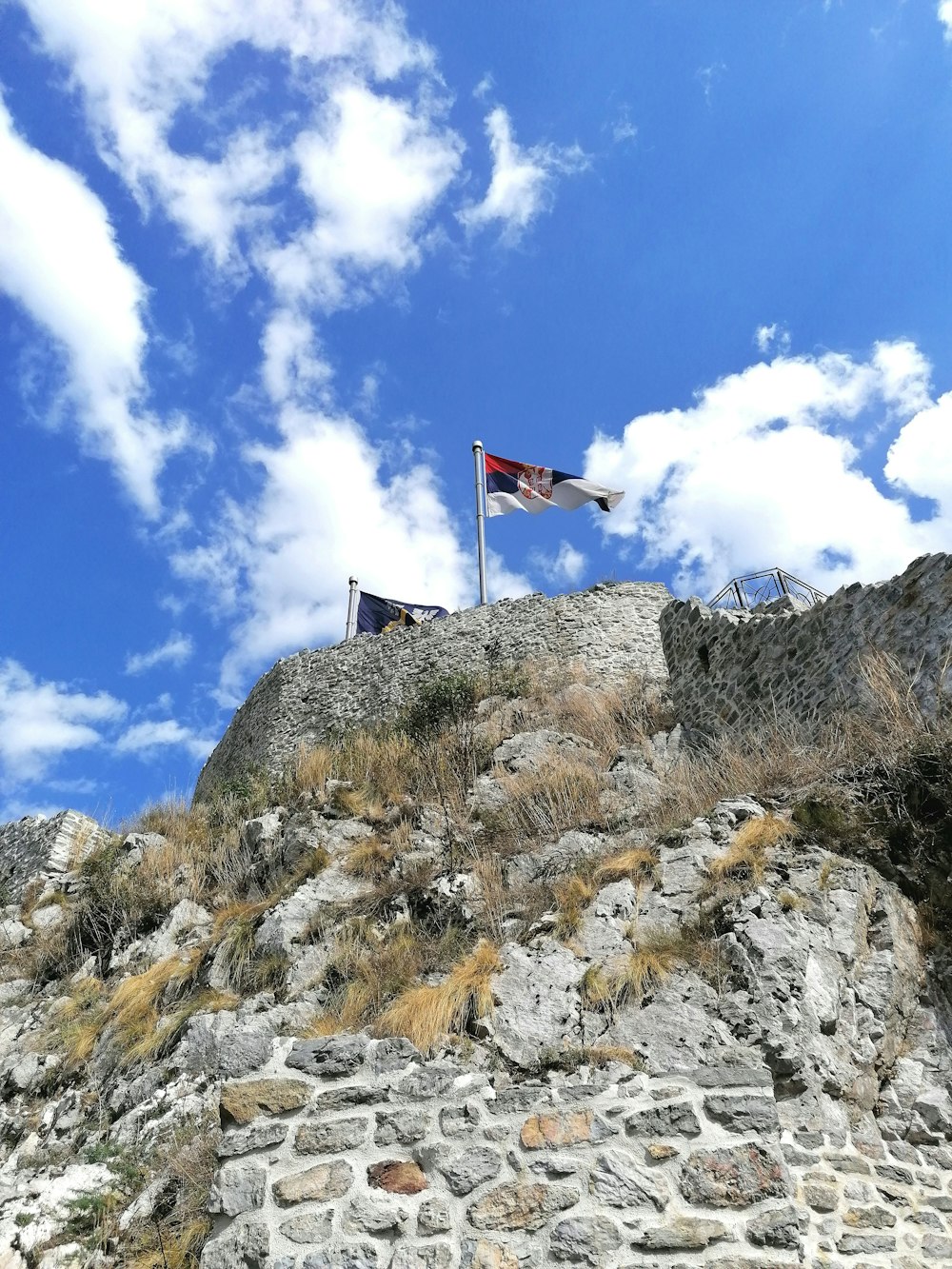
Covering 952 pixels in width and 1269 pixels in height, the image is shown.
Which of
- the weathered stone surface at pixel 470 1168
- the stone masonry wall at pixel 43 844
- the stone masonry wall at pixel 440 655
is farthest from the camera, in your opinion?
the stone masonry wall at pixel 440 655

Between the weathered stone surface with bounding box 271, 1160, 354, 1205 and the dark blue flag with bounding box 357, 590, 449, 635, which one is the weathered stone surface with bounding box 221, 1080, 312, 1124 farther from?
the dark blue flag with bounding box 357, 590, 449, 635

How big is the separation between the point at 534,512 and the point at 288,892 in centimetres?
1381

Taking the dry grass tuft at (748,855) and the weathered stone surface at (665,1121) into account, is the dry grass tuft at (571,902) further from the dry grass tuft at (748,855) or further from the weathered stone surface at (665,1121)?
the weathered stone surface at (665,1121)

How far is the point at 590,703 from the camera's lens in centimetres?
1311

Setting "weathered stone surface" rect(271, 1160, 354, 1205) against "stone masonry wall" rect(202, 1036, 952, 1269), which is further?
"weathered stone surface" rect(271, 1160, 354, 1205)

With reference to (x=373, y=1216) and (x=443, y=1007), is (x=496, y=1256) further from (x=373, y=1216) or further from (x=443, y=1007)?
(x=443, y=1007)

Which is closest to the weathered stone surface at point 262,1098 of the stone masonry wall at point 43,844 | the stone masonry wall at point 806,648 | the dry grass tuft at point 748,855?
the dry grass tuft at point 748,855

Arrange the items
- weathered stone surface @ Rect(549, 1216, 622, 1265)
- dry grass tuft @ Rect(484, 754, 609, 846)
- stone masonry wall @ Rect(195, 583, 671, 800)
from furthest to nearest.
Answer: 1. stone masonry wall @ Rect(195, 583, 671, 800)
2. dry grass tuft @ Rect(484, 754, 609, 846)
3. weathered stone surface @ Rect(549, 1216, 622, 1265)

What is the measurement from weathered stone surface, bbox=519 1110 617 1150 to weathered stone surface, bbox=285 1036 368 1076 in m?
0.90

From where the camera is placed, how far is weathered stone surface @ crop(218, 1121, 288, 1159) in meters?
4.09

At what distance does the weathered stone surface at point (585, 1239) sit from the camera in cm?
359

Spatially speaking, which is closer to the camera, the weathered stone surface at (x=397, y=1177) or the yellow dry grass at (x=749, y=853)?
the weathered stone surface at (x=397, y=1177)

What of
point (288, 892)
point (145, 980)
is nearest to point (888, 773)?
point (288, 892)

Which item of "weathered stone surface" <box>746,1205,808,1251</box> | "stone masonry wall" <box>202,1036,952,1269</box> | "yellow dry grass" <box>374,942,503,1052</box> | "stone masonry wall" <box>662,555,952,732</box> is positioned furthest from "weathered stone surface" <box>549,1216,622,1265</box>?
"stone masonry wall" <box>662,555,952,732</box>
